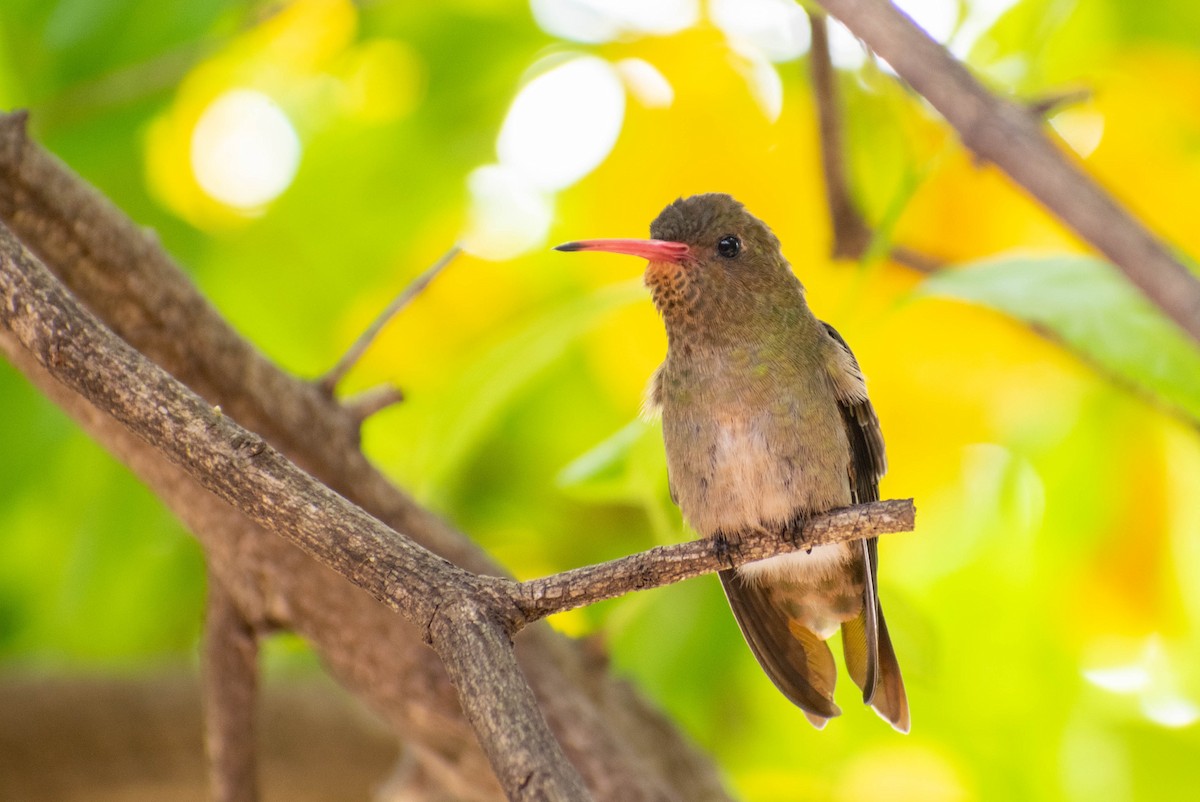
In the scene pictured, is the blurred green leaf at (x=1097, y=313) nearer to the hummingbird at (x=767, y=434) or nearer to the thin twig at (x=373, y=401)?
the hummingbird at (x=767, y=434)

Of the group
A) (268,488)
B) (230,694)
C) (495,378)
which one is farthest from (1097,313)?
(230,694)

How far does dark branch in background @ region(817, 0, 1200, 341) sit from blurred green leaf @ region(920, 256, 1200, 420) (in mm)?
835

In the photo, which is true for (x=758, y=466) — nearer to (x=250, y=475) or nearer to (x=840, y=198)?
(x=840, y=198)

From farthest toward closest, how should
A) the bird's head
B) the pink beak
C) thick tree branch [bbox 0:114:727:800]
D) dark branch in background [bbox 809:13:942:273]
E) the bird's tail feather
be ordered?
dark branch in background [bbox 809:13:942:273]
the bird's head
the bird's tail feather
thick tree branch [bbox 0:114:727:800]
the pink beak

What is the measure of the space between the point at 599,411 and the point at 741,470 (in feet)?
4.44

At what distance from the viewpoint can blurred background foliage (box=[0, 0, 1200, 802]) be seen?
9.02 feet

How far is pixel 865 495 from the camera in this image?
230 cm

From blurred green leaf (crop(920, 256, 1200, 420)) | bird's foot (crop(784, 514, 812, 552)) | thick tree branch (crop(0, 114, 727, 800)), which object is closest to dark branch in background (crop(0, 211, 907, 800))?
bird's foot (crop(784, 514, 812, 552))

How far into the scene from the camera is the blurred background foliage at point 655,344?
2750 millimetres

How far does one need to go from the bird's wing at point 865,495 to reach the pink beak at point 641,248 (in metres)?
0.32

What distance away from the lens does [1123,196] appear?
2.68 metres

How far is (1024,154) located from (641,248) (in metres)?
1.15

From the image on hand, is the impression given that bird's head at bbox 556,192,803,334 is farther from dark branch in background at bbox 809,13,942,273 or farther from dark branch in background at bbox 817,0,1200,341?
dark branch in background at bbox 817,0,1200,341

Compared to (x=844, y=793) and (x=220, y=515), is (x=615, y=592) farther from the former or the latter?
(x=844, y=793)
